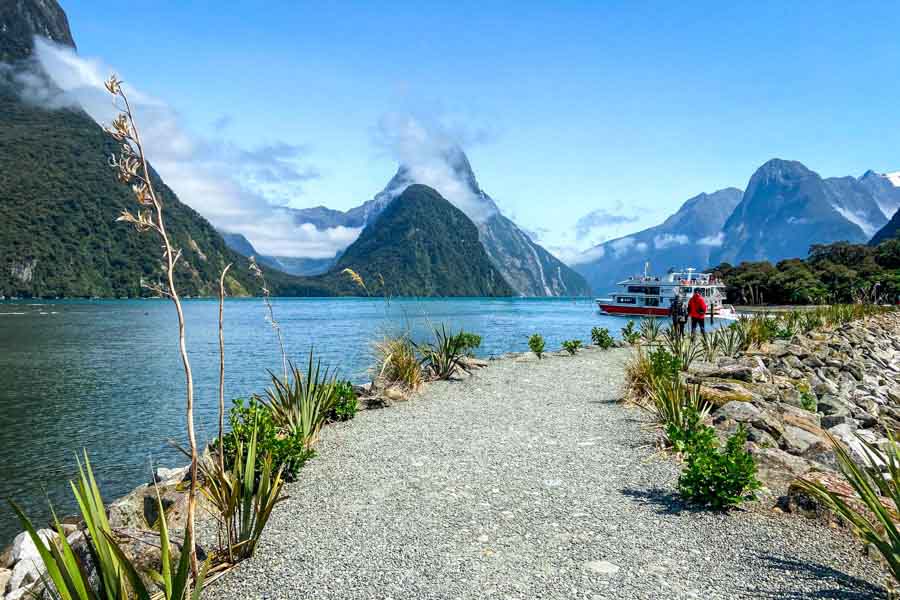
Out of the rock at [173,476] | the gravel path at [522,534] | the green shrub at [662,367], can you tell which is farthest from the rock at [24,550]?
the green shrub at [662,367]

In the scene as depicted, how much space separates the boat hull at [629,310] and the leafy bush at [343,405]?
63756mm

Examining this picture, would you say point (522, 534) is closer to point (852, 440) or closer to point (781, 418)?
point (781, 418)

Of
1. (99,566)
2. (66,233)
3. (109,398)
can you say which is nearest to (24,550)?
(99,566)

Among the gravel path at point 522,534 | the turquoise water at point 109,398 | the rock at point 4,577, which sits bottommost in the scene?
the turquoise water at point 109,398

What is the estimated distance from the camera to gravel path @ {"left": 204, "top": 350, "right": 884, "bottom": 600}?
13.4 ft

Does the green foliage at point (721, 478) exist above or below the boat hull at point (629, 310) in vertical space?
→ above

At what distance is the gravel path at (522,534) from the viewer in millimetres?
4078

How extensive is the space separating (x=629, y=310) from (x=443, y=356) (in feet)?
219

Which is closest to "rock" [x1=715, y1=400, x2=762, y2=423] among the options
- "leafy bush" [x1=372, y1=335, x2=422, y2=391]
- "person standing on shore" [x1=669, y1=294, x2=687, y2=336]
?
"leafy bush" [x1=372, y1=335, x2=422, y2=391]

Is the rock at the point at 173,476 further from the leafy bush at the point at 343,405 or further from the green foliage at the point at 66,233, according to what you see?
the green foliage at the point at 66,233

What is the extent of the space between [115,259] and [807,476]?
182 meters

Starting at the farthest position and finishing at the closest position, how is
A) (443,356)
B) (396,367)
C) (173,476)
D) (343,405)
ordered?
(443,356)
(396,367)
(343,405)
(173,476)

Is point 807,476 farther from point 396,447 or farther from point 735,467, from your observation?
point 396,447

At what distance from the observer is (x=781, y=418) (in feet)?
28.7
